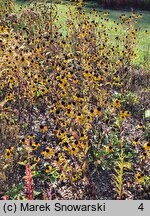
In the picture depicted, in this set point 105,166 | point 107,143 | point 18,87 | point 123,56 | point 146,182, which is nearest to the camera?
point 146,182

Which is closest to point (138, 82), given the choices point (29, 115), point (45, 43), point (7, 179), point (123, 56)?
point (123, 56)

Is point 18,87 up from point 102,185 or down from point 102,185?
up

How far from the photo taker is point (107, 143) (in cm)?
388

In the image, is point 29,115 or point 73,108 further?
point 29,115

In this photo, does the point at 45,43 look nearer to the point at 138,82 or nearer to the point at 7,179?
the point at 138,82

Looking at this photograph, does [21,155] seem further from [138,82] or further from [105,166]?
[138,82]

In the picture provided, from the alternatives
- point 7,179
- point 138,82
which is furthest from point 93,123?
point 138,82

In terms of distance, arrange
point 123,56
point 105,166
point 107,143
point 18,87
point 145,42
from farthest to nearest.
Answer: point 145,42 < point 123,56 < point 18,87 < point 107,143 < point 105,166

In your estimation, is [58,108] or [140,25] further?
[140,25]

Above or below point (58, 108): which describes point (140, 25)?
above

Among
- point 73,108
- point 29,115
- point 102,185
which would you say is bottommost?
point 102,185

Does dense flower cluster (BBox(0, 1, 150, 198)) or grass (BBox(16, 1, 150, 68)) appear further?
grass (BBox(16, 1, 150, 68))

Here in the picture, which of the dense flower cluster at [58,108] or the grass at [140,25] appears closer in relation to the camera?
the dense flower cluster at [58,108]

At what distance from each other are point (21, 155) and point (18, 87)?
844 mm
